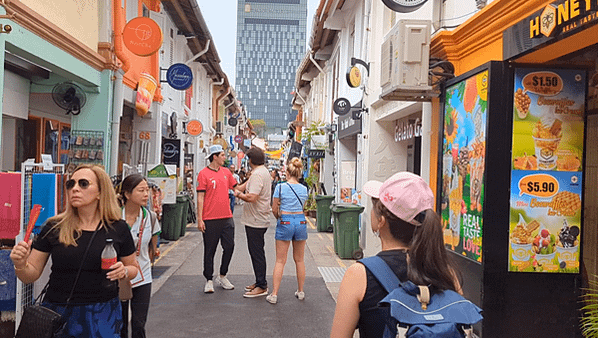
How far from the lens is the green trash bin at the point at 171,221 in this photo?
1286 centimetres

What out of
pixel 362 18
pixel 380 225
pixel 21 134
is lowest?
pixel 380 225

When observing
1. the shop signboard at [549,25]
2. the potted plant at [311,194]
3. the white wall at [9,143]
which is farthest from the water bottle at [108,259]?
the potted plant at [311,194]

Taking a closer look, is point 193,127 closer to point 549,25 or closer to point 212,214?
point 212,214

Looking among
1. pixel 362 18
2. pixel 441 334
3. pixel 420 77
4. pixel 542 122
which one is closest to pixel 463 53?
pixel 420 77

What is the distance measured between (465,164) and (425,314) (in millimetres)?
4326

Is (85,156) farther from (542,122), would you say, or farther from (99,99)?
(542,122)

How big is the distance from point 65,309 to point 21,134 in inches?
324

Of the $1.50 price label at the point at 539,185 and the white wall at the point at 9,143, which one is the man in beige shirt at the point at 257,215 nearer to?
the $1.50 price label at the point at 539,185

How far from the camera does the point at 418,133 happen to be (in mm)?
9875

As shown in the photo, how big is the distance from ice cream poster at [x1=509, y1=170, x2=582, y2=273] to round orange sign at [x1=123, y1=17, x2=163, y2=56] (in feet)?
21.6

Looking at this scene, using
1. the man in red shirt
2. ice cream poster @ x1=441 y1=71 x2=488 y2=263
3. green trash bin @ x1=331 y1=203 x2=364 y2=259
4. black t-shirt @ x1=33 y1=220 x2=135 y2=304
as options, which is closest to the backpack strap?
black t-shirt @ x1=33 y1=220 x2=135 y2=304

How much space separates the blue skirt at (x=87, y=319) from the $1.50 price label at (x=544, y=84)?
4.20 metres

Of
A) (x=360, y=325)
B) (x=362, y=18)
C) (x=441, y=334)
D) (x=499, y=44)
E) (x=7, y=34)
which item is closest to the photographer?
(x=441, y=334)

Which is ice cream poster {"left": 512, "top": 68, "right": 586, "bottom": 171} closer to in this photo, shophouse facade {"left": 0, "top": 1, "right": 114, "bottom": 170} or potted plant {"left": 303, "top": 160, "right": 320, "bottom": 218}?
shophouse facade {"left": 0, "top": 1, "right": 114, "bottom": 170}
